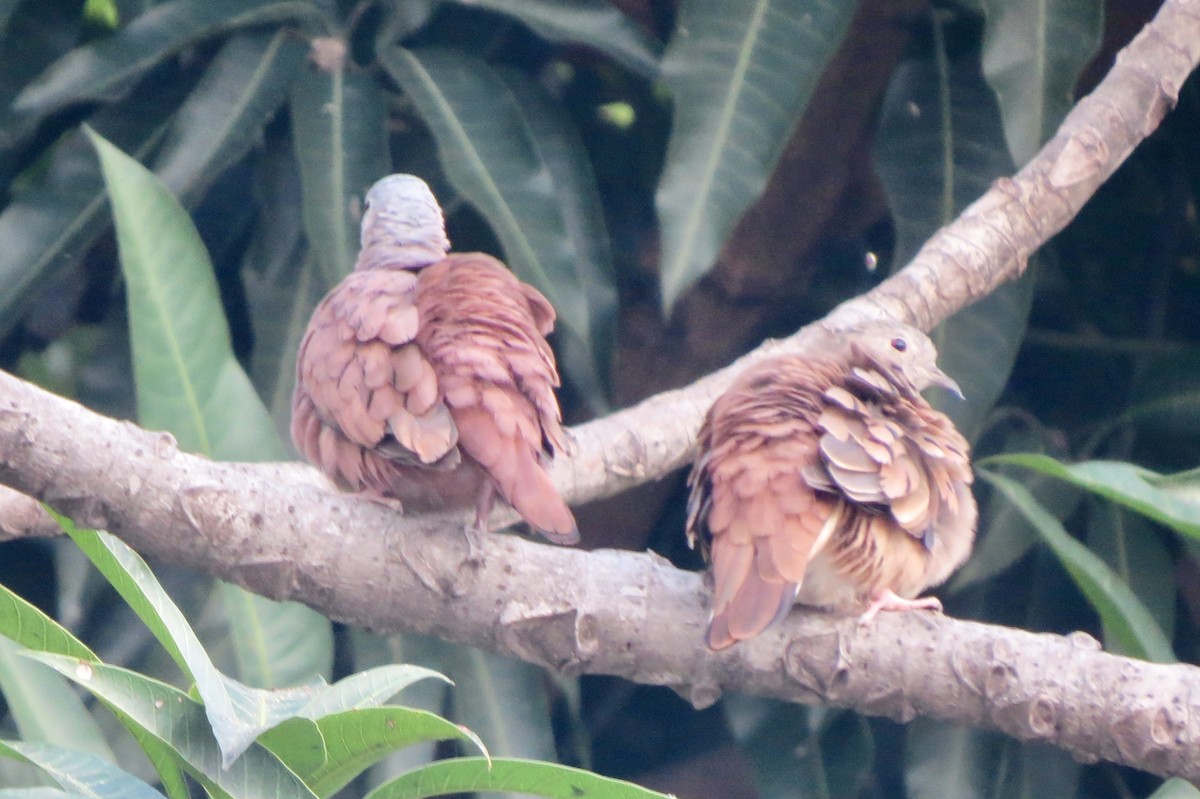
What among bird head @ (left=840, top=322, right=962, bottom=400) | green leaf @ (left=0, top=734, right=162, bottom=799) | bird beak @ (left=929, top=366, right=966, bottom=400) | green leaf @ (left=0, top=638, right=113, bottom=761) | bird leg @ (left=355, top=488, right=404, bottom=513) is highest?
bird head @ (left=840, top=322, right=962, bottom=400)

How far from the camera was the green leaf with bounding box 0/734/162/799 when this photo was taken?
55.4 inches

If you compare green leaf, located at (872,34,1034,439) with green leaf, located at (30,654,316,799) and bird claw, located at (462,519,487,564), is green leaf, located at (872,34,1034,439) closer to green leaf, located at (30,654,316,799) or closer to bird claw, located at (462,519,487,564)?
bird claw, located at (462,519,487,564)

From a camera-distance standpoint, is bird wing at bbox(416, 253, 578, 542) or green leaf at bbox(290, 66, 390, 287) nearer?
bird wing at bbox(416, 253, 578, 542)

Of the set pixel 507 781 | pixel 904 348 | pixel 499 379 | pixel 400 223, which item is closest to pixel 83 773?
pixel 507 781

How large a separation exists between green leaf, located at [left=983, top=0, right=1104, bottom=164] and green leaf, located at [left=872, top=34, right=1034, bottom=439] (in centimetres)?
28

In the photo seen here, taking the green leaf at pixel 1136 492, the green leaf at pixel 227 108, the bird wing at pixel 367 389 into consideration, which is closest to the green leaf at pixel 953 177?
the green leaf at pixel 1136 492

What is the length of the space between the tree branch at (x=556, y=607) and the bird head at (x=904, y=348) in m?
0.52

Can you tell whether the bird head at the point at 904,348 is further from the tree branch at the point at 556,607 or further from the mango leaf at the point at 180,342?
the mango leaf at the point at 180,342

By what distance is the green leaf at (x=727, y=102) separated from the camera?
231 cm

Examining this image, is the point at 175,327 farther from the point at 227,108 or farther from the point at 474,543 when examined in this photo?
the point at 474,543

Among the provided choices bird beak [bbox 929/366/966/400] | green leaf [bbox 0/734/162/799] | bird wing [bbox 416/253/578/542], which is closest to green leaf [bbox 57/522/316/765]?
green leaf [bbox 0/734/162/799]

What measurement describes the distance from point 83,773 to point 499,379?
714 mm

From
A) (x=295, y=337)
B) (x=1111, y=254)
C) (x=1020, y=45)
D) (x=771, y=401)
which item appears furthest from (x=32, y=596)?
(x=1111, y=254)

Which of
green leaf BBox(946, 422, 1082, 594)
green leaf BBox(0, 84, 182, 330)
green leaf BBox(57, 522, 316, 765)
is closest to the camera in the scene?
green leaf BBox(57, 522, 316, 765)
